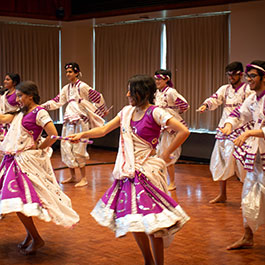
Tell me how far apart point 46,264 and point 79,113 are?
3399 millimetres

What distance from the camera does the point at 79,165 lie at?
7.16 metres

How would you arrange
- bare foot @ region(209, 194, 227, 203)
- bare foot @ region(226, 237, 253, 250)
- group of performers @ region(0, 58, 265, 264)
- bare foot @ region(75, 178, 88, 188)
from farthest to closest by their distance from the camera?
bare foot @ region(75, 178, 88, 188) → bare foot @ region(209, 194, 227, 203) → bare foot @ region(226, 237, 253, 250) → group of performers @ region(0, 58, 265, 264)

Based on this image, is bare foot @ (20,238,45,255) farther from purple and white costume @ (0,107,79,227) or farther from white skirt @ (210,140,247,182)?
white skirt @ (210,140,247,182)

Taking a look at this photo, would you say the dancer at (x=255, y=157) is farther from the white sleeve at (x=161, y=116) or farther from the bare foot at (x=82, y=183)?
the bare foot at (x=82, y=183)

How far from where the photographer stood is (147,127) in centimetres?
349

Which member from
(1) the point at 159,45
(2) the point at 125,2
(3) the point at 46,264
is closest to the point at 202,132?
(1) the point at 159,45

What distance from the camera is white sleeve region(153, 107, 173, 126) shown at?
3.42m

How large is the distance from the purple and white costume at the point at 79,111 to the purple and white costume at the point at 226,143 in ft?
5.77

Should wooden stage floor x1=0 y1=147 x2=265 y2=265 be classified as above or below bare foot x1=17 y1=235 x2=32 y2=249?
below

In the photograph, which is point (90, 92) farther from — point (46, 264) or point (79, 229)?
point (46, 264)

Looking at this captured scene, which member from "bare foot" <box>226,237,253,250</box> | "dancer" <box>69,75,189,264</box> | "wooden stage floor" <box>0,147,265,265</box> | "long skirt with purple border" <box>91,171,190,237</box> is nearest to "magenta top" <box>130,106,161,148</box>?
"dancer" <box>69,75,189,264</box>

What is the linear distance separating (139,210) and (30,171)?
1.09 meters

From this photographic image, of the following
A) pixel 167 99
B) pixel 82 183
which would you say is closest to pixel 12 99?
pixel 82 183

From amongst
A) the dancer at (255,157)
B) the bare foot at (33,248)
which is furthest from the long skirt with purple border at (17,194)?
the dancer at (255,157)
